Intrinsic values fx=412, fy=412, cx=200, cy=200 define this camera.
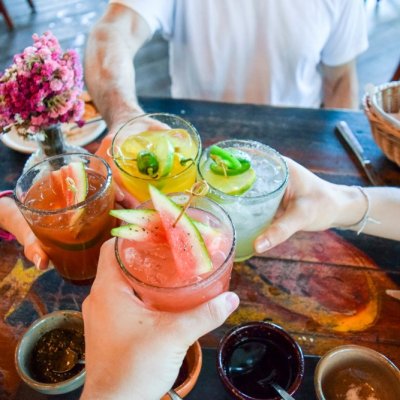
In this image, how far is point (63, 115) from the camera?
1.61 m

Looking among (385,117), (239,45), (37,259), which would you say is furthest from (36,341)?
(239,45)

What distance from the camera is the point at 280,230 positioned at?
1.25 m

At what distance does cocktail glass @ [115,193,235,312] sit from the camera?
0.91 meters

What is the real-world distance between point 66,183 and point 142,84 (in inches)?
135

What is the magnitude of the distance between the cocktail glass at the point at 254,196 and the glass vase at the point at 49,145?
75cm

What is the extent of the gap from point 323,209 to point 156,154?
0.58 m

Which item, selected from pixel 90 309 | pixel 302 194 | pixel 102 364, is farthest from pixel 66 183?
pixel 302 194

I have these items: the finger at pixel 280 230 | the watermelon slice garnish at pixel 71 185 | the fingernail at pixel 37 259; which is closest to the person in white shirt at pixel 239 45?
the watermelon slice garnish at pixel 71 185

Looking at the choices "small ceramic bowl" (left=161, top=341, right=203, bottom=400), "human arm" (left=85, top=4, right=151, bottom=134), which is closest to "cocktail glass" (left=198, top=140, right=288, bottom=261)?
"small ceramic bowl" (left=161, top=341, right=203, bottom=400)

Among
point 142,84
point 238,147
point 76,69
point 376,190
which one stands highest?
point 76,69

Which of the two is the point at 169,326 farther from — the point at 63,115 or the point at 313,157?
the point at 313,157

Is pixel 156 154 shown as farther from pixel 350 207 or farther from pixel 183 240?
pixel 350 207

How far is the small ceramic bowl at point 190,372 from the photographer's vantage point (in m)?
1.07

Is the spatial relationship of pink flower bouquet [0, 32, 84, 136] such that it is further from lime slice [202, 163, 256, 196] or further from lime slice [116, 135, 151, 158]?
lime slice [202, 163, 256, 196]
